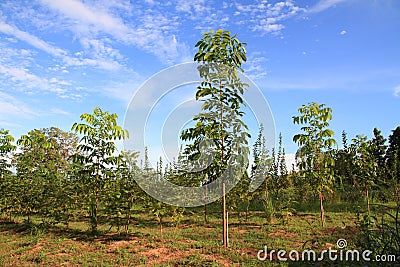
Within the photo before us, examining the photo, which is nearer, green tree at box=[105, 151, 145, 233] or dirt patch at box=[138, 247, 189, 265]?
dirt patch at box=[138, 247, 189, 265]

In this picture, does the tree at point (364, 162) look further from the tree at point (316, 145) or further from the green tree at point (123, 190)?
the green tree at point (123, 190)

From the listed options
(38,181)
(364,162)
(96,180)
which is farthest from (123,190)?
(364,162)

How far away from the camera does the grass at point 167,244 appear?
629 cm

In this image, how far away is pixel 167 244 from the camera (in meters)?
7.25

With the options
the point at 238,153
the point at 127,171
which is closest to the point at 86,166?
the point at 127,171

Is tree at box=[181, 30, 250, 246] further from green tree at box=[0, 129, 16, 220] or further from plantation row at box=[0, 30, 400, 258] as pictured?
green tree at box=[0, 129, 16, 220]

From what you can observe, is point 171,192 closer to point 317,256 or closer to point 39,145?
point 317,256

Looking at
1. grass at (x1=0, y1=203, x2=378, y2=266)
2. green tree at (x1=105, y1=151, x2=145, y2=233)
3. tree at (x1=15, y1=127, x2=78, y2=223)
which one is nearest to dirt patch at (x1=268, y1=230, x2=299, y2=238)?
grass at (x1=0, y1=203, x2=378, y2=266)

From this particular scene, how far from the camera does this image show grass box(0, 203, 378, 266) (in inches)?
247

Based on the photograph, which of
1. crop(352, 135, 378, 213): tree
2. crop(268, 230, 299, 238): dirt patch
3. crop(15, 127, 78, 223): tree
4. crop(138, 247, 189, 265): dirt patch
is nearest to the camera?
crop(138, 247, 189, 265): dirt patch

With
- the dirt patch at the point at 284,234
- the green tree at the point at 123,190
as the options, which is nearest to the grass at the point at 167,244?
the dirt patch at the point at 284,234

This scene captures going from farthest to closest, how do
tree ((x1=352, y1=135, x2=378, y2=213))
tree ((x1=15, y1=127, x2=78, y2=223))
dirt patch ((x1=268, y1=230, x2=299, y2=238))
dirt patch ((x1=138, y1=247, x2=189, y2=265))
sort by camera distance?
tree ((x1=352, y1=135, x2=378, y2=213))
tree ((x1=15, y1=127, x2=78, y2=223))
dirt patch ((x1=268, y1=230, x2=299, y2=238))
dirt patch ((x1=138, y1=247, x2=189, y2=265))

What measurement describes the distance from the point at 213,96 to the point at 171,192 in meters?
2.75

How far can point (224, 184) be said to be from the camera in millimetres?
6930
